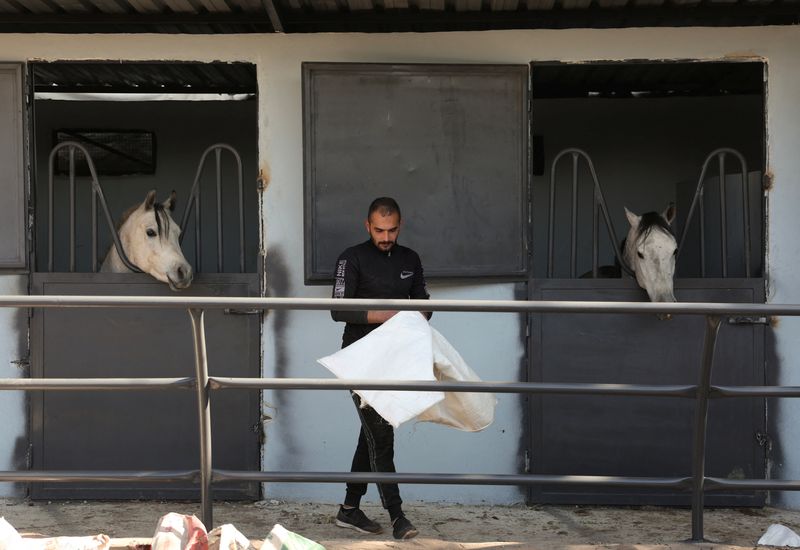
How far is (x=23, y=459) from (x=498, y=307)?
2.94 metres

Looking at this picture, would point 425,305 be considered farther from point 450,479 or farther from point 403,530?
point 403,530

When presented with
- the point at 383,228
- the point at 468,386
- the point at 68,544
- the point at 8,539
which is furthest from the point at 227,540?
the point at 383,228

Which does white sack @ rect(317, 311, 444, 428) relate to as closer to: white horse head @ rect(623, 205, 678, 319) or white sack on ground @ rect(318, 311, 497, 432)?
white sack on ground @ rect(318, 311, 497, 432)

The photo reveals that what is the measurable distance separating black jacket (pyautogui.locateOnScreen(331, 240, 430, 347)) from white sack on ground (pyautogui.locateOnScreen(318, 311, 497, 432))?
35 centimetres

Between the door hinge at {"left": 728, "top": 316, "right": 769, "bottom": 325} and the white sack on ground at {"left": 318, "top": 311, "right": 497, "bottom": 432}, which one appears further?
the door hinge at {"left": 728, "top": 316, "right": 769, "bottom": 325}

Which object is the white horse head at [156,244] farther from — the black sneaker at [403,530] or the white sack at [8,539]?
the white sack at [8,539]

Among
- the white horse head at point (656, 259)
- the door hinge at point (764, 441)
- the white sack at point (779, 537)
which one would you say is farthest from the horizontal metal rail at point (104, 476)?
the door hinge at point (764, 441)

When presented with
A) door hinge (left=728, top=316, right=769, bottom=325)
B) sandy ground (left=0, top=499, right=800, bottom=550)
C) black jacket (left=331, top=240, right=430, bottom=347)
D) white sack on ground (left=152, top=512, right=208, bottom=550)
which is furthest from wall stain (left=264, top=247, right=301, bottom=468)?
door hinge (left=728, top=316, right=769, bottom=325)

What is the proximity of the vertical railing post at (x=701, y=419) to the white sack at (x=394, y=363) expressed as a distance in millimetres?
819

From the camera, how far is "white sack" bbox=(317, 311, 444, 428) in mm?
3139

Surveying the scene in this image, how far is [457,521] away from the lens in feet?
14.4

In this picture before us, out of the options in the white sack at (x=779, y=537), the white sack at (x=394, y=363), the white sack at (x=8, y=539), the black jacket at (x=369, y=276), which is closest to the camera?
the white sack at (x=8, y=539)

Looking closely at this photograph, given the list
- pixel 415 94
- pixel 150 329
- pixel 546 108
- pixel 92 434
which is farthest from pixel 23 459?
pixel 546 108

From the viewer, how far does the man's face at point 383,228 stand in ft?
12.3
